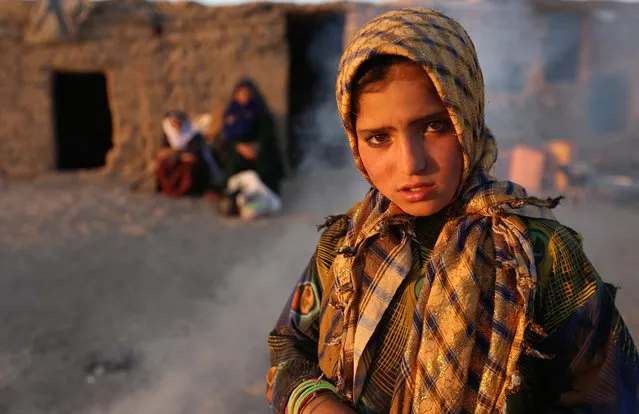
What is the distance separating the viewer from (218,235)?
17.9 feet

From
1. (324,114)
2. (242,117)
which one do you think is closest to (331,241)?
(242,117)

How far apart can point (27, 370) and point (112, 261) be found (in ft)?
5.54

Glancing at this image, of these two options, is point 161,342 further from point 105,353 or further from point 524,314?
point 524,314

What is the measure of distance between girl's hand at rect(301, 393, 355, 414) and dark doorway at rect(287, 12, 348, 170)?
7.95 metres

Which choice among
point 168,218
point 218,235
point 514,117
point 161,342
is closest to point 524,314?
point 161,342

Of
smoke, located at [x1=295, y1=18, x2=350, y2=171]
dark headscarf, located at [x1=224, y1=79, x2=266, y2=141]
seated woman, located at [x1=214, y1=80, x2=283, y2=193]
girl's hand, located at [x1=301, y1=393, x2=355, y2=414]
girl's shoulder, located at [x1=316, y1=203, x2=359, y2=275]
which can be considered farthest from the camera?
smoke, located at [x1=295, y1=18, x2=350, y2=171]

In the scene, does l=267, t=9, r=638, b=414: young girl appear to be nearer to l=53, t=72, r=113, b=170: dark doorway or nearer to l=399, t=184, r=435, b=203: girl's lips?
l=399, t=184, r=435, b=203: girl's lips

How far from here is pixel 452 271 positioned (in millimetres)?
934

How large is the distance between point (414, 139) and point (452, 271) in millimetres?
245

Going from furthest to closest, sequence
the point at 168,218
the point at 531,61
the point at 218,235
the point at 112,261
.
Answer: the point at 531,61, the point at 168,218, the point at 218,235, the point at 112,261

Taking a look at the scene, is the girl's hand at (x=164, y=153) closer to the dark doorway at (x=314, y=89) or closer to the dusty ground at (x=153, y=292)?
the dusty ground at (x=153, y=292)

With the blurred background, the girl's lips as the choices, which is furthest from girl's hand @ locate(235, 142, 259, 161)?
the girl's lips

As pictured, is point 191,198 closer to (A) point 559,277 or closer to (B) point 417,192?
(B) point 417,192

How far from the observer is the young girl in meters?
0.91
